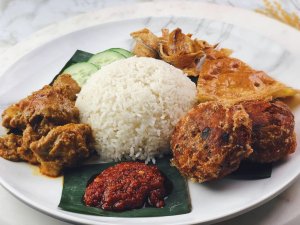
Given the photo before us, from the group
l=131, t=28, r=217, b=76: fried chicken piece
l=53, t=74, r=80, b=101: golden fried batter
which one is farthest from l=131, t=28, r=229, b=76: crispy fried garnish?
l=53, t=74, r=80, b=101: golden fried batter

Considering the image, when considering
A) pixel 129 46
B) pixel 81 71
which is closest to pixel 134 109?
pixel 81 71

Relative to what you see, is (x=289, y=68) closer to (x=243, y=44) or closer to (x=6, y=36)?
(x=243, y=44)

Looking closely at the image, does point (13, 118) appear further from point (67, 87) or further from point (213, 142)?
point (213, 142)

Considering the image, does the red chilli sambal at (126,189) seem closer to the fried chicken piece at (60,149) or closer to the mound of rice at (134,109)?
the fried chicken piece at (60,149)

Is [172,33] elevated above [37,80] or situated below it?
above

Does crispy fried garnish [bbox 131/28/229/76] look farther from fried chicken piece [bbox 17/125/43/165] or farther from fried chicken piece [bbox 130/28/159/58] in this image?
fried chicken piece [bbox 17/125/43/165]

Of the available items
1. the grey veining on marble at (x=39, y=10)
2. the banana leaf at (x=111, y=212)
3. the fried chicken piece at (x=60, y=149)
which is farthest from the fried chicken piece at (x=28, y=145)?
the grey veining on marble at (x=39, y=10)

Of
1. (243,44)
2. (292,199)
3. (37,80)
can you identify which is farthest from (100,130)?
(243,44)
